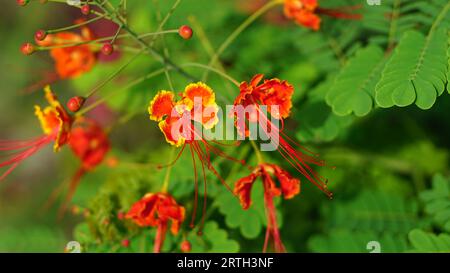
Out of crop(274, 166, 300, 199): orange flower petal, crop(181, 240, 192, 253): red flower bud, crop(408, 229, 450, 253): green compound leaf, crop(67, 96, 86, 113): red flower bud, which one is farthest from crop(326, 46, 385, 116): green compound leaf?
crop(67, 96, 86, 113): red flower bud

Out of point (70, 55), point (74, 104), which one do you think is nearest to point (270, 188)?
point (74, 104)

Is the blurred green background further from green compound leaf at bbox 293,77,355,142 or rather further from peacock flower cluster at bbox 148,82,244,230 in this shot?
peacock flower cluster at bbox 148,82,244,230

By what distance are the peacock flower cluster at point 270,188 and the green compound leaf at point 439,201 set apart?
71cm

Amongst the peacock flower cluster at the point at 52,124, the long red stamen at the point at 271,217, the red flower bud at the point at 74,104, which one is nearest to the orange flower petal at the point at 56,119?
the peacock flower cluster at the point at 52,124

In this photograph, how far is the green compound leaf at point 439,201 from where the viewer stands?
7.97 ft

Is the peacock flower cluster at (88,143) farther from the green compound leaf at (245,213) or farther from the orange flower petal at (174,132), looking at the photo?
the orange flower petal at (174,132)

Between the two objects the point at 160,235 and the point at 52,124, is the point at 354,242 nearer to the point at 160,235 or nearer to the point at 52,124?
the point at 160,235

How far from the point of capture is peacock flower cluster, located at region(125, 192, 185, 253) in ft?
7.27

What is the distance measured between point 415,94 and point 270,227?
852 mm

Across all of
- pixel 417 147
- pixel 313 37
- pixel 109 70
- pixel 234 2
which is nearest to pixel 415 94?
pixel 313 37

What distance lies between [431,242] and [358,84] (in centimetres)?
72

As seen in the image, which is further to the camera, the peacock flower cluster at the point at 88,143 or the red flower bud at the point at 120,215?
the peacock flower cluster at the point at 88,143

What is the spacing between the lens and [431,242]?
85.8 inches
